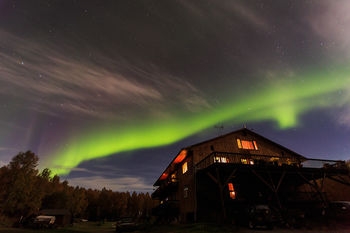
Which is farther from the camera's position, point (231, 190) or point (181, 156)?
point (181, 156)

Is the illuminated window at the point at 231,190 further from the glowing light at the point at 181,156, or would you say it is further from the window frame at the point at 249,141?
the glowing light at the point at 181,156

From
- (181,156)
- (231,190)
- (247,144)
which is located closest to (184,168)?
(181,156)

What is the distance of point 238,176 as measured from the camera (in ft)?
71.2

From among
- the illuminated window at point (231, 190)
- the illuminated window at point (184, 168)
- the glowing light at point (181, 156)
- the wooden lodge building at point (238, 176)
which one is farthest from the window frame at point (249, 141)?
the illuminated window at point (184, 168)

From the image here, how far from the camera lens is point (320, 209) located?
687 inches

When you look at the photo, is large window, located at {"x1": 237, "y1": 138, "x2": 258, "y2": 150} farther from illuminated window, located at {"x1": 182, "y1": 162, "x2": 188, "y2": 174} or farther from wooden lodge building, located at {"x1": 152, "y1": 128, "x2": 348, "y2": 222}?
illuminated window, located at {"x1": 182, "y1": 162, "x2": 188, "y2": 174}

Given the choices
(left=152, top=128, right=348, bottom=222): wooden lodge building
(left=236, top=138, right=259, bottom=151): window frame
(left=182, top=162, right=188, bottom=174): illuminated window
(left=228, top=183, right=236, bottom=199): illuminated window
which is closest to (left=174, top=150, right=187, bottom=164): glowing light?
(left=152, top=128, right=348, bottom=222): wooden lodge building

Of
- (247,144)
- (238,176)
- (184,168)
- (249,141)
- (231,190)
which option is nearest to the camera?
(231,190)

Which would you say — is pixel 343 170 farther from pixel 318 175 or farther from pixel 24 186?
pixel 24 186

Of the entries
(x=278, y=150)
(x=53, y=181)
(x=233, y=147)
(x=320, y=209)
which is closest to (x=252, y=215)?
(x=320, y=209)

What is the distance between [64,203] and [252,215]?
76.6 metres

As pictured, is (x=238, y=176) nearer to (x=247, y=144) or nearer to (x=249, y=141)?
(x=247, y=144)

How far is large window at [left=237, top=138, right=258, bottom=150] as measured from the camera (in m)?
25.3

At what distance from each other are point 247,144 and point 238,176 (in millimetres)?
5783
